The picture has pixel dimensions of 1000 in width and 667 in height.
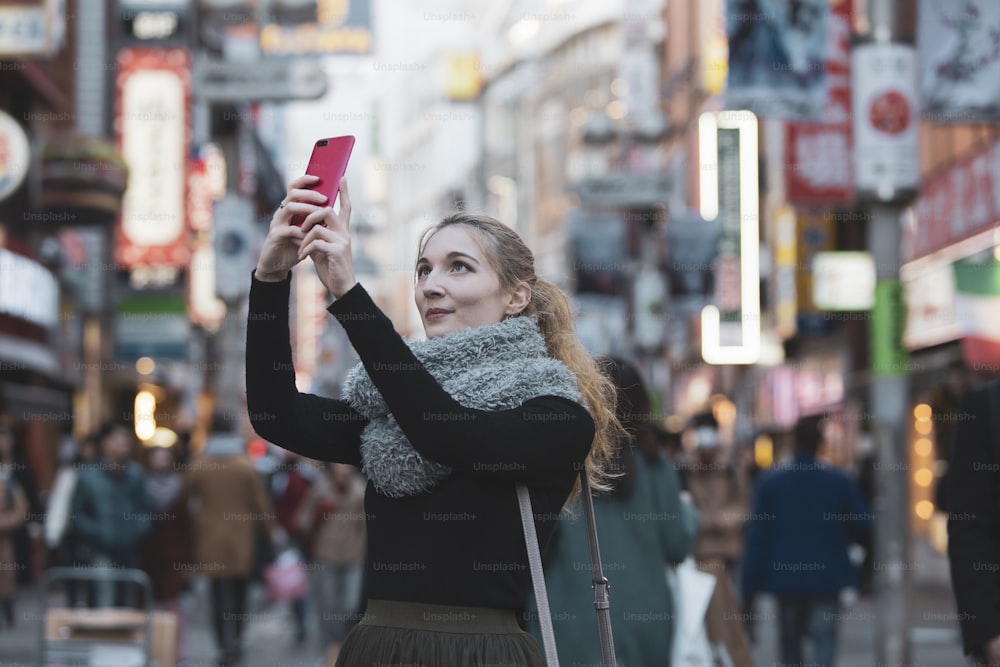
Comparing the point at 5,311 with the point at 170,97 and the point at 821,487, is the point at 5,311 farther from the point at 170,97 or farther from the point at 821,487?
the point at 821,487

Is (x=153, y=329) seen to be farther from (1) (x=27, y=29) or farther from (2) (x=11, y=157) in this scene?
(1) (x=27, y=29)

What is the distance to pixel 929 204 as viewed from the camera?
23.6 metres

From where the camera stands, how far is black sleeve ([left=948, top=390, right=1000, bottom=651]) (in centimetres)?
457

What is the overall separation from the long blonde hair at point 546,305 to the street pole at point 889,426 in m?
8.03

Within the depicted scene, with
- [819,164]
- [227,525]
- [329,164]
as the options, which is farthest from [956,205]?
[329,164]

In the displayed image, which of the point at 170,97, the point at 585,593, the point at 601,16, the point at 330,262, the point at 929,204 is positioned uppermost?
the point at 601,16

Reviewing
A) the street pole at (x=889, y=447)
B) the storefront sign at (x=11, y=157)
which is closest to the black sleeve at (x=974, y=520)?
the street pole at (x=889, y=447)

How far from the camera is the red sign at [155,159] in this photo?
1020 inches

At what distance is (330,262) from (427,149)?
16872cm

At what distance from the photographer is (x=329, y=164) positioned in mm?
3252

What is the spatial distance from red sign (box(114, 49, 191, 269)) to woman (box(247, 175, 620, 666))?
22.9 metres

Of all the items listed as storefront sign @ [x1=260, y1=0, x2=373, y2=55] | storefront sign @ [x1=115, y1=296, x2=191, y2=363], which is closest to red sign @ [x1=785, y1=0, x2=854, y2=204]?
storefront sign @ [x1=115, y1=296, x2=191, y2=363]

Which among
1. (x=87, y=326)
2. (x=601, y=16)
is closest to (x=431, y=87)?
(x=601, y=16)

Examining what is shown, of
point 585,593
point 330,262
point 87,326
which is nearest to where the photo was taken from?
point 330,262
